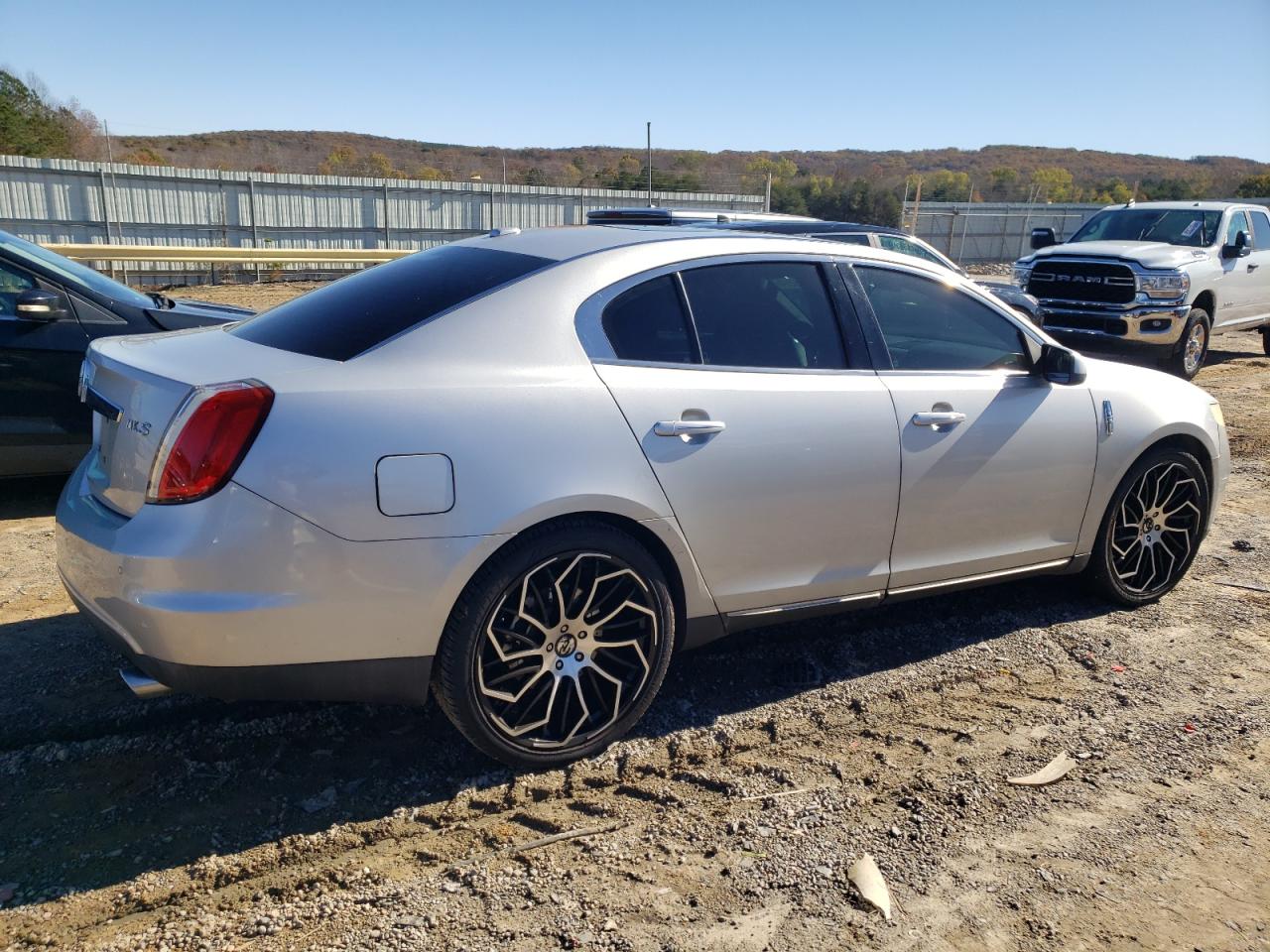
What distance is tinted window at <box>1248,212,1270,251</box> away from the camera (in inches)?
530

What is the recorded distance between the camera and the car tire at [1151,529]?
480 centimetres

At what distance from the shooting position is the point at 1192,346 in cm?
1237

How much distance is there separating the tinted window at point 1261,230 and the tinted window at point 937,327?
1123 cm

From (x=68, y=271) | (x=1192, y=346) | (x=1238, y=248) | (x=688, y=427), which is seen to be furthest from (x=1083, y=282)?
(x=68, y=271)

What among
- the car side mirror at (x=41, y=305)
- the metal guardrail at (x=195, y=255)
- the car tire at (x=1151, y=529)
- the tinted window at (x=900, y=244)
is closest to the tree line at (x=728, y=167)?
the metal guardrail at (x=195, y=255)

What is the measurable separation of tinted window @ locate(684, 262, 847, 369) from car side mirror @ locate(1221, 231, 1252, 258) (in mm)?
11022

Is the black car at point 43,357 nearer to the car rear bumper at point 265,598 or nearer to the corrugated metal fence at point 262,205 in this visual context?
the car rear bumper at point 265,598

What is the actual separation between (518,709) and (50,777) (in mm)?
1528

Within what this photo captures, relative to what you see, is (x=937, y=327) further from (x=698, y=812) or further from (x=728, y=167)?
(x=728, y=167)

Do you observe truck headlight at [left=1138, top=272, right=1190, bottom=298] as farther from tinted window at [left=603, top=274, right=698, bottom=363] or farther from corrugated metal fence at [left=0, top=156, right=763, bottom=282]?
corrugated metal fence at [left=0, top=156, right=763, bottom=282]

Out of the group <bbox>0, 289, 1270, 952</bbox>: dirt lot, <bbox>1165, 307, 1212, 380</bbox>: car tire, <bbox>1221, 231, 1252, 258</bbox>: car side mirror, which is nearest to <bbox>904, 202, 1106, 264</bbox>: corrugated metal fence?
<bbox>1221, 231, 1252, 258</bbox>: car side mirror

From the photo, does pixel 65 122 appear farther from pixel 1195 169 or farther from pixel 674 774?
pixel 1195 169

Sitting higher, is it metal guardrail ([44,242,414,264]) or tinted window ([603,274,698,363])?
tinted window ([603,274,698,363])

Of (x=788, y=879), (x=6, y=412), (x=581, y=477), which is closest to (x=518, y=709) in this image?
(x=581, y=477)
